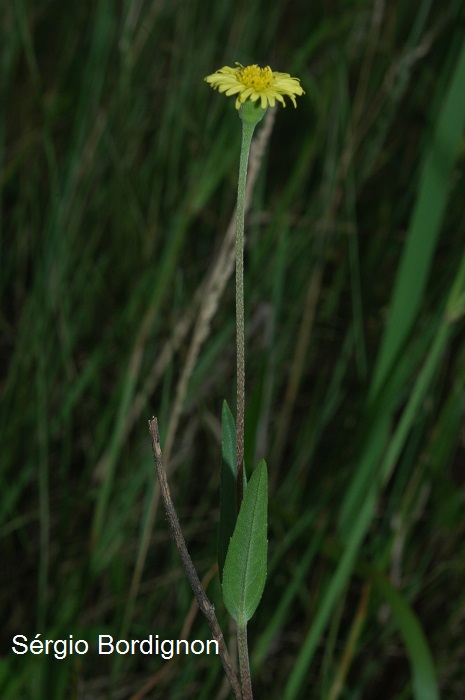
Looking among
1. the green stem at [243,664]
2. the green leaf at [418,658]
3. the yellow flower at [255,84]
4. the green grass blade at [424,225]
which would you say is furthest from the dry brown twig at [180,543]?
the green grass blade at [424,225]

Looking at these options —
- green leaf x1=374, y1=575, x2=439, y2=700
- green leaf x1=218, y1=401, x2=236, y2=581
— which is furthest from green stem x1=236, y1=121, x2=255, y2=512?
green leaf x1=374, y1=575, x2=439, y2=700

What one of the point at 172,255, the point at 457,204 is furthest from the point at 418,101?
the point at 172,255

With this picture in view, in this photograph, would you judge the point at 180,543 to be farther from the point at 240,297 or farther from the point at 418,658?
the point at 418,658

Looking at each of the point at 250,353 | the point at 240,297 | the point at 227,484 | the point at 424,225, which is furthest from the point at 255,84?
the point at 250,353

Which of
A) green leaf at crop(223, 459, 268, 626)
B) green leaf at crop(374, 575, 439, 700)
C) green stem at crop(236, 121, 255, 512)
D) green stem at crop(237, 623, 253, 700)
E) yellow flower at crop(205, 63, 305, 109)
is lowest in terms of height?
green leaf at crop(374, 575, 439, 700)

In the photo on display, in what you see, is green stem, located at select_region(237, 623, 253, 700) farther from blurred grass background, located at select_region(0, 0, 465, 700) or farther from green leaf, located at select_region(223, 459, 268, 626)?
blurred grass background, located at select_region(0, 0, 465, 700)

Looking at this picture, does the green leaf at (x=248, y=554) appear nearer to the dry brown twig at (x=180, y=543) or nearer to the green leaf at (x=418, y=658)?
the dry brown twig at (x=180, y=543)

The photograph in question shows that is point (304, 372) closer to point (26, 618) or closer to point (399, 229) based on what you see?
point (399, 229)
